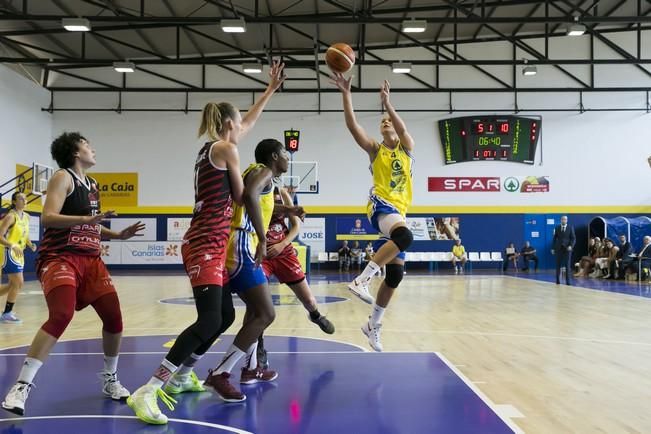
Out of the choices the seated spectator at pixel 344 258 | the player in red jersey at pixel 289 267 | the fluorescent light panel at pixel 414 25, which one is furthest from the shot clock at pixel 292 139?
the player in red jersey at pixel 289 267

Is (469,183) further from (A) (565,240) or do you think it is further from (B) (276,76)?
(B) (276,76)

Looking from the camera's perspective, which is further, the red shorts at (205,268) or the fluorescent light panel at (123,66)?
the fluorescent light panel at (123,66)

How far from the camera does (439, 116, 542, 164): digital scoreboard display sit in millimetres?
23828

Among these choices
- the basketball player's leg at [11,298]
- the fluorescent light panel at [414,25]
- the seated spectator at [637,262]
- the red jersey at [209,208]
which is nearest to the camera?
the red jersey at [209,208]

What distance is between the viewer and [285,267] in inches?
189

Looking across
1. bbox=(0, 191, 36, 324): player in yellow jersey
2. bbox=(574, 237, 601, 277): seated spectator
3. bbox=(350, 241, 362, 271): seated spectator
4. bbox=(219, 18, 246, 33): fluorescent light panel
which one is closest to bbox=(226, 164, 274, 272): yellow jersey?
bbox=(0, 191, 36, 324): player in yellow jersey

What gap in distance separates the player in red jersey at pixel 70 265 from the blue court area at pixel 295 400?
229mm

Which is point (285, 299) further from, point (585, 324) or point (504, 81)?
point (504, 81)

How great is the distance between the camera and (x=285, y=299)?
1077cm

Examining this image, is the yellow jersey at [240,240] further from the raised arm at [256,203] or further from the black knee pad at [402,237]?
the black knee pad at [402,237]

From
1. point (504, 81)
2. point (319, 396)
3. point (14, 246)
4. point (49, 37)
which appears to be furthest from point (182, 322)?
point (504, 81)

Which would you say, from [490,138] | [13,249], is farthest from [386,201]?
[490,138]

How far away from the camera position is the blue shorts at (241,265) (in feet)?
12.3

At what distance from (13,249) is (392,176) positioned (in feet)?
17.4
